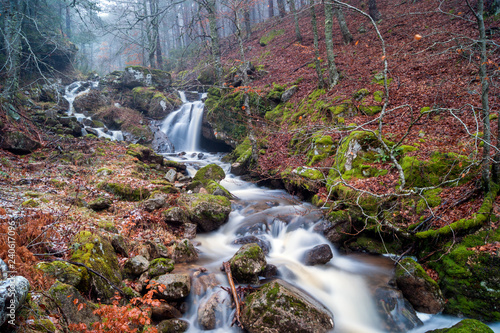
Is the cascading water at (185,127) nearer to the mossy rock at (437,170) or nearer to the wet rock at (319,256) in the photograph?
the wet rock at (319,256)

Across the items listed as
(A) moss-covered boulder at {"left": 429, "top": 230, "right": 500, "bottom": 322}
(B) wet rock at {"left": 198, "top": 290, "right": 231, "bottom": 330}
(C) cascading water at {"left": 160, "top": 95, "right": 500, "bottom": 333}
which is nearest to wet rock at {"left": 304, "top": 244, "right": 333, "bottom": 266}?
(C) cascading water at {"left": 160, "top": 95, "right": 500, "bottom": 333}

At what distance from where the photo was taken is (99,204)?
643cm

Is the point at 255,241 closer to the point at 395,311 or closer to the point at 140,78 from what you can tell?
the point at 395,311

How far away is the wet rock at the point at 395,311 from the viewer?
13.7ft

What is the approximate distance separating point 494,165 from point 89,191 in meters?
9.69

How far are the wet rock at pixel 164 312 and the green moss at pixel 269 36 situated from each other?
73.8 ft

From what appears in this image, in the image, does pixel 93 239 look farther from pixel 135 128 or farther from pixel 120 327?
pixel 135 128

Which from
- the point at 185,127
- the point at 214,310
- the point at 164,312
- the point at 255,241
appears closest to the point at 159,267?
the point at 164,312

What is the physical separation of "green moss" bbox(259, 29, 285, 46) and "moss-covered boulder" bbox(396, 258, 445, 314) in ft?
71.9

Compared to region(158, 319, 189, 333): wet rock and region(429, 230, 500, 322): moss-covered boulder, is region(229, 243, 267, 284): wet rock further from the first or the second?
region(429, 230, 500, 322): moss-covered boulder

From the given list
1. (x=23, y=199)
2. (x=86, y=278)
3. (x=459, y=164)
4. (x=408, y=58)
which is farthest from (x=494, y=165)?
(x=23, y=199)

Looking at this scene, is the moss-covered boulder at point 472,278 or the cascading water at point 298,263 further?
the cascading water at point 298,263

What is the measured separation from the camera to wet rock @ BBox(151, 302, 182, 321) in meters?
4.16

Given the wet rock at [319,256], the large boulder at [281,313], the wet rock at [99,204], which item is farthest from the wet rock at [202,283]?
the wet rock at [99,204]
